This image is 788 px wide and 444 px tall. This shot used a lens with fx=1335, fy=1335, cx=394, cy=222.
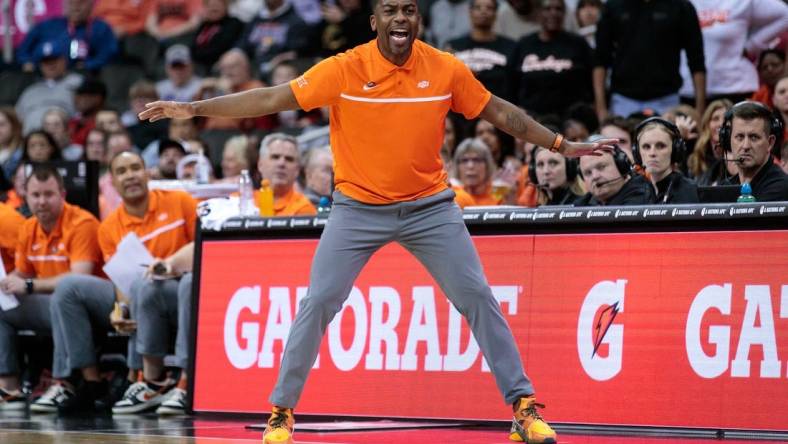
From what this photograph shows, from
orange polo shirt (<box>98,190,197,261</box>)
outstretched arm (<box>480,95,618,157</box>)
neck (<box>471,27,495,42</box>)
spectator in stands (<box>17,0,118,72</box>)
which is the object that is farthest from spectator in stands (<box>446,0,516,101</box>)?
outstretched arm (<box>480,95,618,157</box>)

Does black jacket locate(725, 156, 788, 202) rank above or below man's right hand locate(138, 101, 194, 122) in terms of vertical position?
below

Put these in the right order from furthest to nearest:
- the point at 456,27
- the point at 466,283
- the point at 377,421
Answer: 1. the point at 456,27
2. the point at 377,421
3. the point at 466,283

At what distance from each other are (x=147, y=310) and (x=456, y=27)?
556 centimetres

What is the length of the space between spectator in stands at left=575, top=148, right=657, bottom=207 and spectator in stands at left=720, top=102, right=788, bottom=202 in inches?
23.0

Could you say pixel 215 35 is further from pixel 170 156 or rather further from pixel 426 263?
pixel 426 263

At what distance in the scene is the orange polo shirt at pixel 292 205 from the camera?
937 cm

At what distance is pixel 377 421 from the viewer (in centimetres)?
770

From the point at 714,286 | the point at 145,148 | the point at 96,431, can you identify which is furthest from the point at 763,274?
the point at 145,148

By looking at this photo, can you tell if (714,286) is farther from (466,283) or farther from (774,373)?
(466,283)

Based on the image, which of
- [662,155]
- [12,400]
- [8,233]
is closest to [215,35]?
[8,233]

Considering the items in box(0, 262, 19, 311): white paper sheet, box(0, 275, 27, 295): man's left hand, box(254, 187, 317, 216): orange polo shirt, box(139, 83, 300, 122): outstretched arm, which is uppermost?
box(139, 83, 300, 122): outstretched arm

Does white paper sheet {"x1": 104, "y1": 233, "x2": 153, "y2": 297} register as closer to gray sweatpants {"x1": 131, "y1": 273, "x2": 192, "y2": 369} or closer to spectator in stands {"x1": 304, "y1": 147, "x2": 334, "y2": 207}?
gray sweatpants {"x1": 131, "y1": 273, "x2": 192, "y2": 369}

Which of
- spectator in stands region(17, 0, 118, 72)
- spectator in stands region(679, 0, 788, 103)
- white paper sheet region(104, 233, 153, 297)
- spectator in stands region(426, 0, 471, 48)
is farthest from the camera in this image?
spectator in stands region(17, 0, 118, 72)

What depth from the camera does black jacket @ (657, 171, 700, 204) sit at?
7.77m
